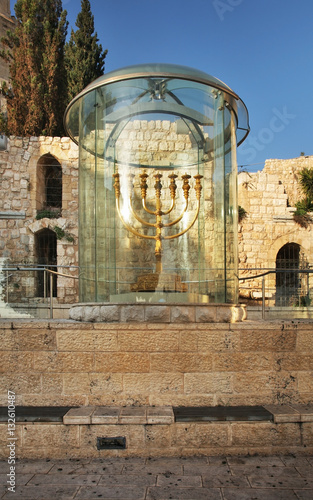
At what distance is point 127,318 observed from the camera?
3697mm

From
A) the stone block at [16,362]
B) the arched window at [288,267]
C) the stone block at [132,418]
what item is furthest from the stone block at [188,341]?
the arched window at [288,267]

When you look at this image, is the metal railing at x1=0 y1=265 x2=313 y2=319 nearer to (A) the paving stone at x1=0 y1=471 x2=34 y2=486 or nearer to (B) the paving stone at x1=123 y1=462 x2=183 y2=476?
(A) the paving stone at x1=0 y1=471 x2=34 y2=486

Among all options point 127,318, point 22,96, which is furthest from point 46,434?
point 22,96

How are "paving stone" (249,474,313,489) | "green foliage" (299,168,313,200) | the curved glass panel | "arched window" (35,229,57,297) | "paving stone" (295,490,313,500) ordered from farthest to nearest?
"green foliage" (299,168,313,200)
"arched window" (35,229,57,297)
the curved glass panel
"paving stone" (249,474,313,489)
"paving stone" (295,490,313,500)

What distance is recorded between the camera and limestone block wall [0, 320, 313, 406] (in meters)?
3.58

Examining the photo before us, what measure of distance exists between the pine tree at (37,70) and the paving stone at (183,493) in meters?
14.9

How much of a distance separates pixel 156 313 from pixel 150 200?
1589mm

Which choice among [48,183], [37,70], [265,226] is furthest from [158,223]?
[37,70]

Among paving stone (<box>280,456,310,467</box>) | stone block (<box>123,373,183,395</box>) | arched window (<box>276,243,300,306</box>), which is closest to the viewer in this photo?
paving stone (<box>280,456,310,467</box>)

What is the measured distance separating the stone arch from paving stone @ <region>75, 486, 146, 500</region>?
11671 millimetres

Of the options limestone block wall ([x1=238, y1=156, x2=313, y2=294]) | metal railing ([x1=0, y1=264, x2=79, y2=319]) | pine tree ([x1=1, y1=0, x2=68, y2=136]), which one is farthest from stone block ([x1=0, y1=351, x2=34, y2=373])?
pine tree ([x1=1, y1=0, x2=68, y2=136])

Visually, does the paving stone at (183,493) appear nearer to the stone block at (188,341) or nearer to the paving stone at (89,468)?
the paving stone at (89,468)

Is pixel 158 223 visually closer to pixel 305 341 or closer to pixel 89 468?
pixel 305 341

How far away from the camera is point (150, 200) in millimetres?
4762
